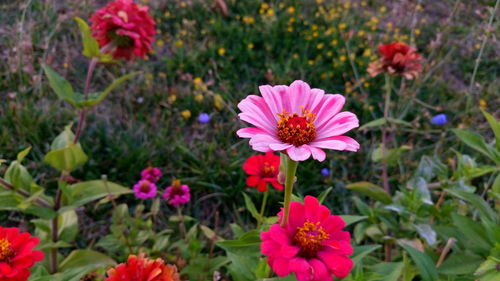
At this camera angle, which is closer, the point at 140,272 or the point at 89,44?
the point at 140,272

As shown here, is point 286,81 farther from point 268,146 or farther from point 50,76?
point 268,146

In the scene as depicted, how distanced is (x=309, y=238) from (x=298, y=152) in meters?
0.19

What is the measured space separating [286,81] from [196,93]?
560mm

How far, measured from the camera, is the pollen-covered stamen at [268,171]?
1334mm

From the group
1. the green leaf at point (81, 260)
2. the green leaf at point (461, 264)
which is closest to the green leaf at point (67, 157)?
the green leaf at point (81, 260)

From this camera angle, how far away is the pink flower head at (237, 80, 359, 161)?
826mm

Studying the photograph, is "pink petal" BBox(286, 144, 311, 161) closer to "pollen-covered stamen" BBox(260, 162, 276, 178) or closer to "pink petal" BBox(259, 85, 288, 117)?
"pink petal" BBox(259, 85, 288, 117)

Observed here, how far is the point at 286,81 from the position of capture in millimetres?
2729

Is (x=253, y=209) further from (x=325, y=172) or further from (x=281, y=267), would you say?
(x=325, y=172)

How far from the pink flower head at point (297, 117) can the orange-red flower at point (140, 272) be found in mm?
344

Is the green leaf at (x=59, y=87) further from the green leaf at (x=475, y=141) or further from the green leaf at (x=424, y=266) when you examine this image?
the green leaf at (x=475, y=141)

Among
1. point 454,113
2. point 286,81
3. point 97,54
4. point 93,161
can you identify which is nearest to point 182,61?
point 286,81

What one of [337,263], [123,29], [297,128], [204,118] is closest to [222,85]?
[204,118]

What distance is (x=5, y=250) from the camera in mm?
988
